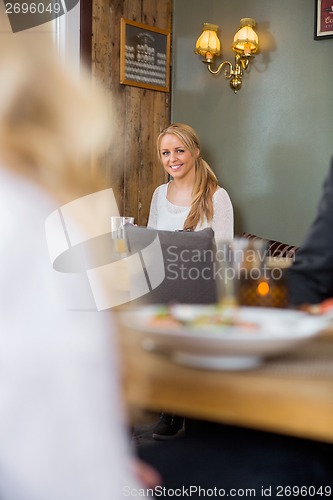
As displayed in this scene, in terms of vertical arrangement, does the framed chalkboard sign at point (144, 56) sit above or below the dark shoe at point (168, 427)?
above

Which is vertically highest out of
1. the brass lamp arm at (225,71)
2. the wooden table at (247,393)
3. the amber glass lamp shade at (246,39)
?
the amber glass lamp shade at (246,39)

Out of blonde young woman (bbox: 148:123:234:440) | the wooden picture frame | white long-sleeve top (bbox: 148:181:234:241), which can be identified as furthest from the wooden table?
the wooden picture frame

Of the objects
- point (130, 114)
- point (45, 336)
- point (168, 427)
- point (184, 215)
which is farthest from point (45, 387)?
point (130, 114)

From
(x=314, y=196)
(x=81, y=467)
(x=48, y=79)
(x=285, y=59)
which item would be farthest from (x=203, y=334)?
(x=285, y=59)

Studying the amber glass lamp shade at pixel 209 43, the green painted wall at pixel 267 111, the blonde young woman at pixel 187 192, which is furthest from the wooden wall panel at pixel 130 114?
the blonde young woman at pixel 187 192

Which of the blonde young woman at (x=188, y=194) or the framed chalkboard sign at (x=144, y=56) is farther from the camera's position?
the framed chalkboard sign at (x=144, y=56)

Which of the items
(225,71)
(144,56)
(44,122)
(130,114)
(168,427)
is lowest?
(168,427)

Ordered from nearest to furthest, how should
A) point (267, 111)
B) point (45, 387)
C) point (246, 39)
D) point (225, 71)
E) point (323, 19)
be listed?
point (45, 387) → point (323, 19) → point (246, 39) → point (267, 111) → point (225, 71)

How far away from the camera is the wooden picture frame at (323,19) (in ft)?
14.4

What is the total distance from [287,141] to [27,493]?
13.3 ft

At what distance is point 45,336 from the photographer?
0.84 m

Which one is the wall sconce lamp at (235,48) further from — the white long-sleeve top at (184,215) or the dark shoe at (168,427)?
the dark shoe at (168,427)

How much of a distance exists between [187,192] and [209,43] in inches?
49.3

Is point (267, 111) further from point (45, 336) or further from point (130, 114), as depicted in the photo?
point (45, 336)
